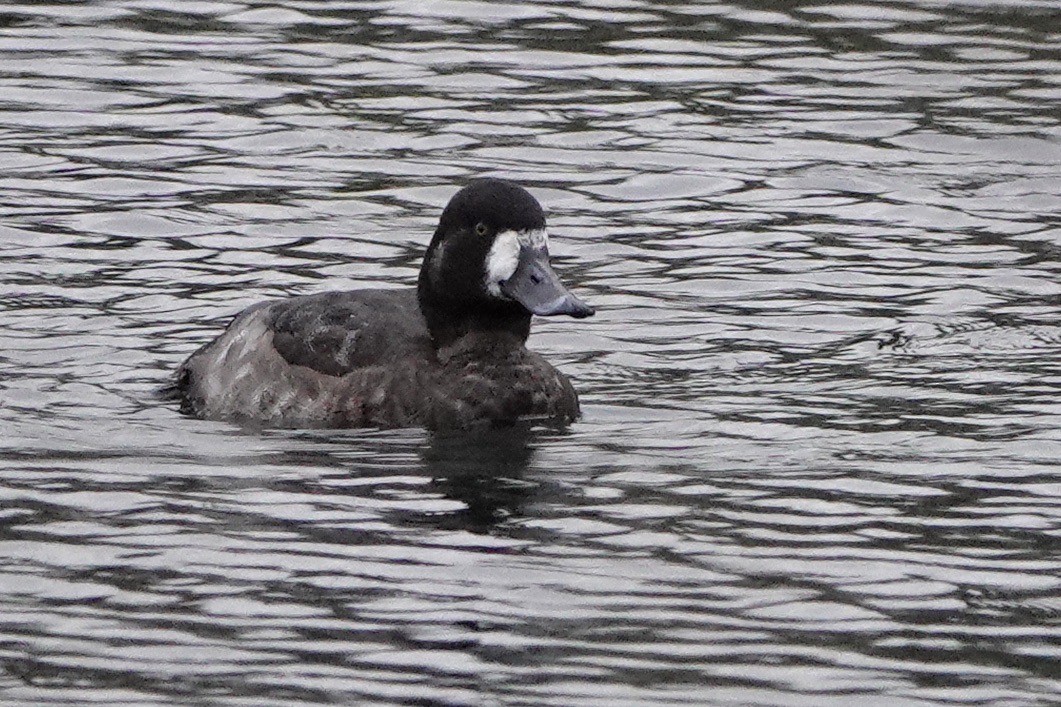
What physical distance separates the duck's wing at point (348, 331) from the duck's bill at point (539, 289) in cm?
44

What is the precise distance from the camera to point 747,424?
9664mm

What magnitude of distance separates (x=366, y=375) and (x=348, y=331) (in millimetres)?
245

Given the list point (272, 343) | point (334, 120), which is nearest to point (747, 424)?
point (272, 343)

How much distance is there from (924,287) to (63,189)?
15.1ft

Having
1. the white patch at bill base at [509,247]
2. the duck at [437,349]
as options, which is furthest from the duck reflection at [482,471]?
the white patch at bill base at [509,247]

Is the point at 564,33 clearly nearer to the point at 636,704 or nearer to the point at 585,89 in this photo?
the point at 585,89

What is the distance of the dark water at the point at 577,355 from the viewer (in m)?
7.05

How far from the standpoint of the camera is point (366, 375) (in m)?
9.89

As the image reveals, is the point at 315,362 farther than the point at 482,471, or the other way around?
the point at 315,362

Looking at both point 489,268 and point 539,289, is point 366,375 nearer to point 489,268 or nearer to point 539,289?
point 489,268

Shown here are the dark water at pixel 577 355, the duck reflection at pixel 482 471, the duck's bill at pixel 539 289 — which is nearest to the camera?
the dark water at pixel 577 355

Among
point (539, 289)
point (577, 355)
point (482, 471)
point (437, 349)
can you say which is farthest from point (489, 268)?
point (577, 355)

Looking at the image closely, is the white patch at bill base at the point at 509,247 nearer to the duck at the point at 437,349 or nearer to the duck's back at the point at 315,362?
the duck at the point at 437,349

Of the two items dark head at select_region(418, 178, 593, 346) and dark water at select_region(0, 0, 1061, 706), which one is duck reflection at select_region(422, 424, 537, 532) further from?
dark head at select_region(418, 178, 593, 346)
